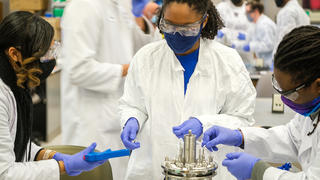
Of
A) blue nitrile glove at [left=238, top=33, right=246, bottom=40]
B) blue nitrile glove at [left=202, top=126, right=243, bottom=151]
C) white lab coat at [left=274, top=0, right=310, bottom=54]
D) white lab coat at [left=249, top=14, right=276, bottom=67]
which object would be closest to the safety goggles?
blue nitrile glove at [left=202, top=126, right=243, bottom=151]

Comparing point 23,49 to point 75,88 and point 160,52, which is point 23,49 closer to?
point 160,52

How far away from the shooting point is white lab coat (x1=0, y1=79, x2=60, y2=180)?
1504mm

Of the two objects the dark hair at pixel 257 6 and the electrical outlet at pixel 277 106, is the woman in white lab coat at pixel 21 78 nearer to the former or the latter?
the electrical outlet at pixel 277 106

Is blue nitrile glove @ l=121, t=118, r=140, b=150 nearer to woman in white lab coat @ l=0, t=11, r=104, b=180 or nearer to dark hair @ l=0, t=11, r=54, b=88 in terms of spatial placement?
woman in white lab coat @ l=0, t=11, r=104, b=180

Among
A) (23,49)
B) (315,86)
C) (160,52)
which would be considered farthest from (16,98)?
(315,86)

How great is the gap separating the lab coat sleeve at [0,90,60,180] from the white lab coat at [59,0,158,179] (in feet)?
2.96

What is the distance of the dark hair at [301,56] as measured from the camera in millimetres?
1314

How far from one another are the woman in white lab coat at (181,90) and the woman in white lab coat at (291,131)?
0.38 feet

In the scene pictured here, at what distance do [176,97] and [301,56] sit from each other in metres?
0.65

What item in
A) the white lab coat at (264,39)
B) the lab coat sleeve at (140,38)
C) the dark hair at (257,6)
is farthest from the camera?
the dark hair at (257,6)

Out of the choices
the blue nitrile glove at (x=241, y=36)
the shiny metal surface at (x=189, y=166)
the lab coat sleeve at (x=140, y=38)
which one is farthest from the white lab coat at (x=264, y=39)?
the shiny metal surface at (x=189, y=166)

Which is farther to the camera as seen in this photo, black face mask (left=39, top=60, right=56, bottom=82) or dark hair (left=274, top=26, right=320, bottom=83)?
black face mask (left=39, top=60, right=56, bottom=82)

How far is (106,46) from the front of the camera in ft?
8.36

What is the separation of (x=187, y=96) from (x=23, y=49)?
0.66 m
